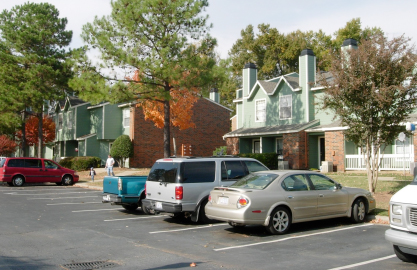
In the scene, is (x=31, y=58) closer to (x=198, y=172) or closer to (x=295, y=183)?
(x=198, y=172)

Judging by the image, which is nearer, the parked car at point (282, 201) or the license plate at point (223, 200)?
the parked car at point (282, 201)

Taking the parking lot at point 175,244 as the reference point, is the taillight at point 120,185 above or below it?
above

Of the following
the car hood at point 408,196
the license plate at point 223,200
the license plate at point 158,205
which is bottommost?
the license plate at point 158,205

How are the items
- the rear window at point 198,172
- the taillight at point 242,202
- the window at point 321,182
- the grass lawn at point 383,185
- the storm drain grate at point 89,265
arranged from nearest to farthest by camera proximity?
the storm drain grate at point 89,265, the taillight at point 242,202, the window at point 321,182, the rear window at point 198,172, the grass lawn at point 383,185

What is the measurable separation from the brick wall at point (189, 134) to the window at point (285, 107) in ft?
32.7

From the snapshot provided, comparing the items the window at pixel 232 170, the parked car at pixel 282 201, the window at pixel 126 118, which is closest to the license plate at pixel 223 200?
the parked car at pixel 282 201

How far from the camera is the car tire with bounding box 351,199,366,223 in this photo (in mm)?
11102

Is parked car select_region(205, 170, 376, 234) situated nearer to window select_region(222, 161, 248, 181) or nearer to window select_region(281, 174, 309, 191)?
window select_region(281, 174, 309, 191)

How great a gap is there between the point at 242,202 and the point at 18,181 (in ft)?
62.9

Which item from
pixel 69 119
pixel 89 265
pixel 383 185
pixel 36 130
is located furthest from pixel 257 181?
pixel 36 130

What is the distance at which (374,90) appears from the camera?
46.1 ft

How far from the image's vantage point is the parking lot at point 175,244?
24.3 ft

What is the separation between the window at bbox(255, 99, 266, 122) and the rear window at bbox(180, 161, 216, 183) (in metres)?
20.0

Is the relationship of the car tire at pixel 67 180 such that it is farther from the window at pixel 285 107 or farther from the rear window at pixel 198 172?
the rear window at pixel 198 172
